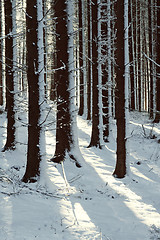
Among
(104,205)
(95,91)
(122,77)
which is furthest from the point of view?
(95,91)

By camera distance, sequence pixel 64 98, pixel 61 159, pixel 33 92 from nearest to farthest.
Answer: pixel 33 92 < pixel 61 159 < pixel 64 98

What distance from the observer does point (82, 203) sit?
19.1 feet

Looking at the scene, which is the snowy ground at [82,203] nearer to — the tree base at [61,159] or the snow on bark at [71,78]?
the tree base at [61,159]

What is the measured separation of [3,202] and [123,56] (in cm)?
551

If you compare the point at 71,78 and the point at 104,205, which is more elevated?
the point at 71,78

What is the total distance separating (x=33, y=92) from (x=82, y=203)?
9.86ft

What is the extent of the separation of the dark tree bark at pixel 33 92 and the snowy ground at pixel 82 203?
0.53 metres

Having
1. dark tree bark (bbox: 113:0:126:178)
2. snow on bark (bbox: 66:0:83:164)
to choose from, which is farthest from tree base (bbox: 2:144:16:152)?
dark tree bark (bbox: 113:0:126:178)

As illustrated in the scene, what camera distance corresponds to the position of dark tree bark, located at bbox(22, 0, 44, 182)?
20.3ft

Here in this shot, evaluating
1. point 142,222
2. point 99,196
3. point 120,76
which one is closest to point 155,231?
point 142,222

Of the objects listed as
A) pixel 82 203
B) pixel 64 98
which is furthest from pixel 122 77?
pixel 82 203

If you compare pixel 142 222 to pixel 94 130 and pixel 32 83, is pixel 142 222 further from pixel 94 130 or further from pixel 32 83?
pixel 94 130

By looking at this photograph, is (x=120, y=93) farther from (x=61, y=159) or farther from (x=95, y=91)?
(x=95, y=91)

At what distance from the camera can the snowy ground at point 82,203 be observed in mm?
4289
